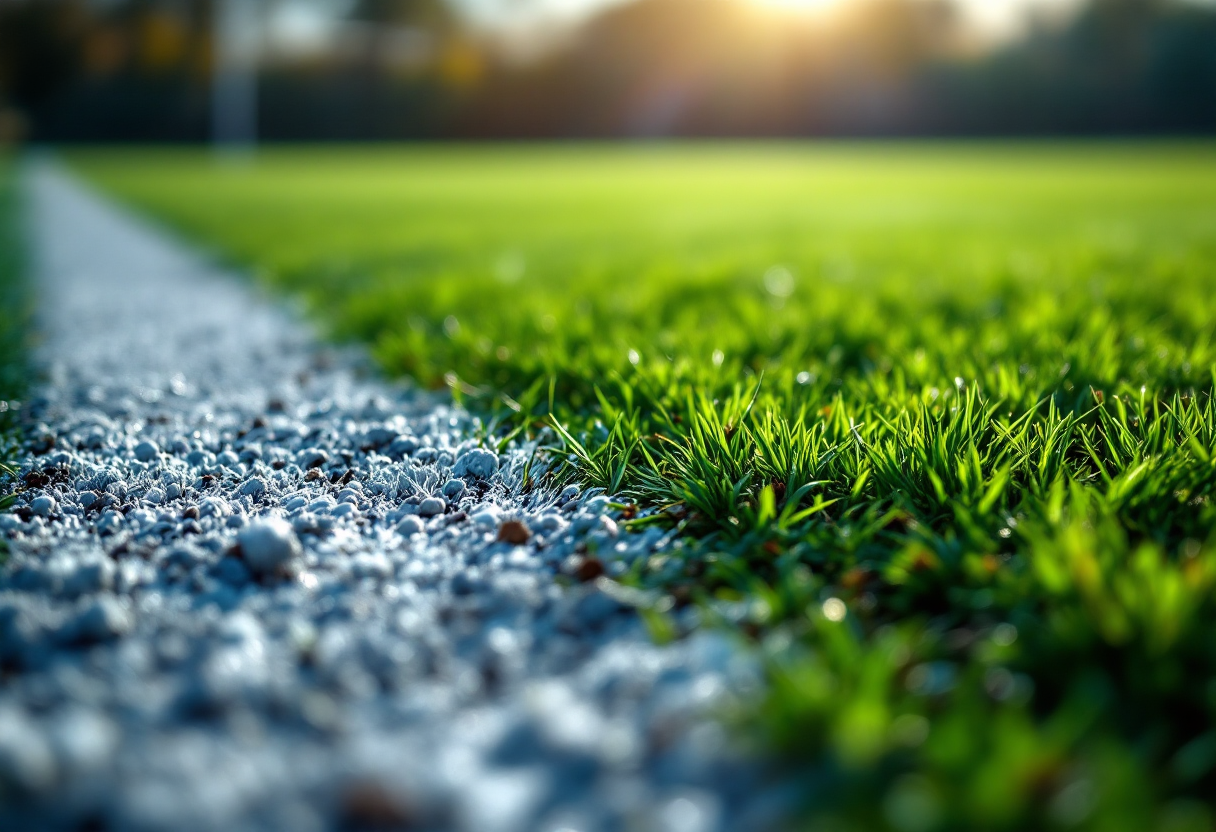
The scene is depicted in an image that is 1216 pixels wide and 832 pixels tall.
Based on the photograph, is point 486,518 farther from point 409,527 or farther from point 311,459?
point 311,459

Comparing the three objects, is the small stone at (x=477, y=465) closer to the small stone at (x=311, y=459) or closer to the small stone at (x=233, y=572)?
the small stone at (x=311, y=459)

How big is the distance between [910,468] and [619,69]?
45.1m

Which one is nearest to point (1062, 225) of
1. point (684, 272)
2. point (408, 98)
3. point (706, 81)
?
point (684, 272)

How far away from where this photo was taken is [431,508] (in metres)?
2.19

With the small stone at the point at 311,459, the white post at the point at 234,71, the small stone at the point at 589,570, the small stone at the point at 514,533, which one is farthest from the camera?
the white post at the point at 234,71

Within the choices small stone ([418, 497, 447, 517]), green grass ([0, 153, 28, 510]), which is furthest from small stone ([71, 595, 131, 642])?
small stone ([418, 497, 447, 517])

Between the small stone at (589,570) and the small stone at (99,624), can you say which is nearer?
the small stone at (99,624)

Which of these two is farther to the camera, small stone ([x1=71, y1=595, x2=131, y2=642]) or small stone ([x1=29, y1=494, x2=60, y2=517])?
small stone ([x1=29, y1=494, x2=60, y2=517])

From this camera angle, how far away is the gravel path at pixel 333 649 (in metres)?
1.21

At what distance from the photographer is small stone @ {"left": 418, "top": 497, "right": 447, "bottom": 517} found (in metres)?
A: 2.19

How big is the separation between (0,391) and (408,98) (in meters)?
44.0

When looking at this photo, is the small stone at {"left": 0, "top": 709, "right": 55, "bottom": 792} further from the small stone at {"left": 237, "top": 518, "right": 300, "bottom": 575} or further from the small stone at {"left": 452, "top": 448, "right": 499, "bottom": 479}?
the small stone at {"left": 452, "top": 448, "right": 499, "bottom": 479}

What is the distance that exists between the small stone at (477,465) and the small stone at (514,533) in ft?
1.37

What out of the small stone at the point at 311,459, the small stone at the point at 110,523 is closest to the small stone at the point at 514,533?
the small stone at the point at 311,459
